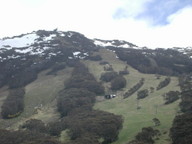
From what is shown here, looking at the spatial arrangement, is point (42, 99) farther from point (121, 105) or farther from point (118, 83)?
point (121, 105)

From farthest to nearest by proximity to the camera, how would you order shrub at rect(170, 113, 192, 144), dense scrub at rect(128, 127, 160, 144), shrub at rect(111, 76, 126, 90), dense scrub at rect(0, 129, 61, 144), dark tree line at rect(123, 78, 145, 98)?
shrub at rect(111, 76, 126, 90) < dark tree line at rect(123, 78, 145, 98) < dense scrub at rect(0, 129, 61, 144) < dense scrub at rect(128, 127, 160, 144) < shrub at rect(170, 113, 192, 144)

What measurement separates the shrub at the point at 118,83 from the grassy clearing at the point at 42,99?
1070 inches

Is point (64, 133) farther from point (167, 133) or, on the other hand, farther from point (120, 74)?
point (120, 74)

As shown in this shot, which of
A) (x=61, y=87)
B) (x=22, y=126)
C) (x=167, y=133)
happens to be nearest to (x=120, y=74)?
(x=61, y=87)

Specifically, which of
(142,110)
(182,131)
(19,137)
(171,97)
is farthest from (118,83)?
(182,131)

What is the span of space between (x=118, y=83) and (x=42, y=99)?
37898 mm

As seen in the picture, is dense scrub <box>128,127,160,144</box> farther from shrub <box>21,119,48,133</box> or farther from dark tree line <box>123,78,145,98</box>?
dark tree line <box>123,78,145,98</box>

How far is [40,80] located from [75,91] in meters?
48.2

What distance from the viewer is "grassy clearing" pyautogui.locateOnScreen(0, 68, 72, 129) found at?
12652cm

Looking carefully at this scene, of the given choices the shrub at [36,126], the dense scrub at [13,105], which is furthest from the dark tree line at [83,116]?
the dense scrub at [13,105]

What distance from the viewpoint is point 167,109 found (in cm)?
10431

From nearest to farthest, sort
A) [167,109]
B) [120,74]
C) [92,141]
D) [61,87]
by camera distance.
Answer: [92,141] < [167,109] < [61,87] < [120,74]

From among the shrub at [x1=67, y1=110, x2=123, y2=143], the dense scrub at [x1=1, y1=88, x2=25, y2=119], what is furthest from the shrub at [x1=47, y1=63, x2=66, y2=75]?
the shrub at [x1=67, y1=110, x2=123, y2=143]

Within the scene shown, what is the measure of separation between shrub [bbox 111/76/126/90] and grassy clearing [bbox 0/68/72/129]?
27177mm
